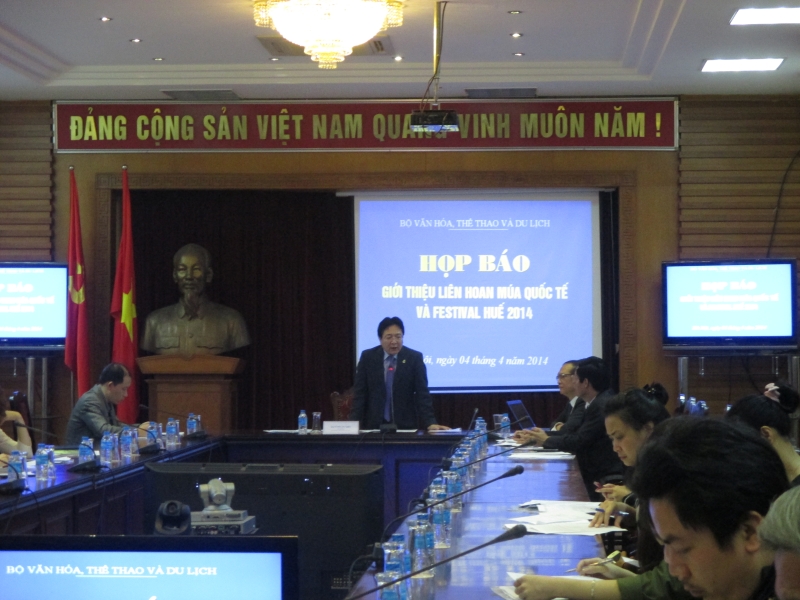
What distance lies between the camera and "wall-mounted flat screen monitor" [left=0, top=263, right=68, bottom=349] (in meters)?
8.27

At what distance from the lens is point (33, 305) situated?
8320mm

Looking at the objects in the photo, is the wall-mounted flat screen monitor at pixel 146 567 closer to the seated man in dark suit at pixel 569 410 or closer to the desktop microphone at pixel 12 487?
the desktop microphone at pixel 12 487

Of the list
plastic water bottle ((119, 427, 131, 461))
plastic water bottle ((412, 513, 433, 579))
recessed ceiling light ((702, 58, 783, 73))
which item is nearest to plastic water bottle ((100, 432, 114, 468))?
plastic water bottle ((119, 427, 131, 461))

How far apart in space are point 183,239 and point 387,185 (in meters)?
1.92

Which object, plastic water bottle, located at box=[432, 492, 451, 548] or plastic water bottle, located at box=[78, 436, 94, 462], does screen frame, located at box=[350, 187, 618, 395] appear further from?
plastic water bottle, located at box=[432, 492, 451, 548]

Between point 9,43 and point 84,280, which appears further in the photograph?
point 84,280

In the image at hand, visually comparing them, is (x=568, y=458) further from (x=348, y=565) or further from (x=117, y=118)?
(x=117, y=118)

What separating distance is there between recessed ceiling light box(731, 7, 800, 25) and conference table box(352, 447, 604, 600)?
10.6ft

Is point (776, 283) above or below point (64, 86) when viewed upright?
below

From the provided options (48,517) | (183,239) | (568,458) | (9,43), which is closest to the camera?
(48,517)

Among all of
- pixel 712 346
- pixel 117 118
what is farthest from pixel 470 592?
pixel 117 118

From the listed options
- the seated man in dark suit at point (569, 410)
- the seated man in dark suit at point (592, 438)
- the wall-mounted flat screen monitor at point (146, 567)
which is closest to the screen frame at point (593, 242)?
the seated man in dark suit at point (569, 410)

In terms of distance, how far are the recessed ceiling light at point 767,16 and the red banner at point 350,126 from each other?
6.49ft

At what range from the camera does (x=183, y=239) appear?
9.17 meters
